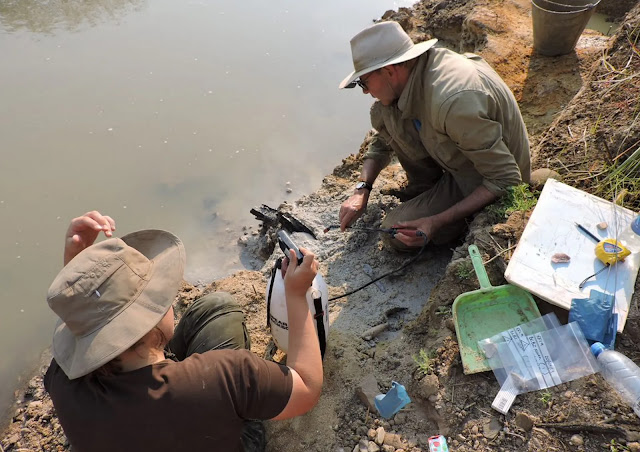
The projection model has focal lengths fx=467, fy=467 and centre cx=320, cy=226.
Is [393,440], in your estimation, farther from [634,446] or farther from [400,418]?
[634,446]

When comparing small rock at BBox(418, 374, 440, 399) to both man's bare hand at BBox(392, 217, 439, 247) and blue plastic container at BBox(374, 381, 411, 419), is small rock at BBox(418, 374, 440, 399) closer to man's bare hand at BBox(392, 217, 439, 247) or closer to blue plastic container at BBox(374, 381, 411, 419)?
blue plastic container at BBox(374, 381, 411, 419)

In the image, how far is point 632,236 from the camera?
110 inches

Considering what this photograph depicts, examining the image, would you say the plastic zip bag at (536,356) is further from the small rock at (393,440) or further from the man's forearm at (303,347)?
the man's forearm at (303,347)

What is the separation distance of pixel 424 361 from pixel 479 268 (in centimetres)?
65

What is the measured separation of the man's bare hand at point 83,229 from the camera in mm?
2338

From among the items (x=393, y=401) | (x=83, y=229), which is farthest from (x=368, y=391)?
(x=83, y=229)

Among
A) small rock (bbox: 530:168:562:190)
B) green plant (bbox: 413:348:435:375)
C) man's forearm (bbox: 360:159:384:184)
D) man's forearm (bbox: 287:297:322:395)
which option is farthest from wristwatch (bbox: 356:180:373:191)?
man's forearm (bbox: 287:297:322:395)

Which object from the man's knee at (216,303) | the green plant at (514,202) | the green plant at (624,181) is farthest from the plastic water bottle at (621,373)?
the man's knee at (216,303)

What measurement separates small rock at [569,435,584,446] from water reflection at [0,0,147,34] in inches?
348

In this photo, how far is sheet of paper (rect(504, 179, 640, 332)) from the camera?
258 cm

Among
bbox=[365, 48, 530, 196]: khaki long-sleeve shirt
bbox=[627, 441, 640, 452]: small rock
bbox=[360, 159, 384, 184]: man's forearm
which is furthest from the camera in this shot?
bbox=[360, 159, 384, 184]: man's forearm

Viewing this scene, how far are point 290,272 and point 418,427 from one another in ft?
3.76

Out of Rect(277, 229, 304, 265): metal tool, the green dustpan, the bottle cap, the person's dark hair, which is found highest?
the person's dark hair

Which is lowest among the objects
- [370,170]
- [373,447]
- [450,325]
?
[373,447]
